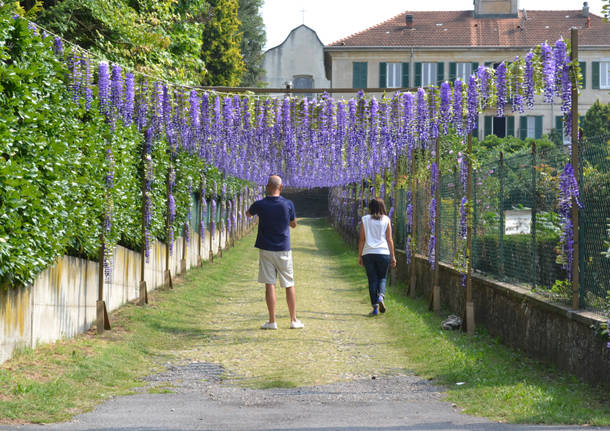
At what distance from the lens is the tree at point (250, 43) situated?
5371 centimetres

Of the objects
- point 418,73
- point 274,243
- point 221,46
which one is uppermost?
point 221,46

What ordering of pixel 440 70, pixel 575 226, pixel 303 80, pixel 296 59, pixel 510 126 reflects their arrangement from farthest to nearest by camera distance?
pixel 296 59
pixel 303 80
pixel 440 70
pixel 510 126
pixel 575 226

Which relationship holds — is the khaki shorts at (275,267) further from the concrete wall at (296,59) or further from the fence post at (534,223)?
the concrete wall at (296,59)

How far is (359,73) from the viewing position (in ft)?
154

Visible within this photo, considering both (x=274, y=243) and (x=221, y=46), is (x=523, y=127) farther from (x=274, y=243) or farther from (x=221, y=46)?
(x=274, y=243)

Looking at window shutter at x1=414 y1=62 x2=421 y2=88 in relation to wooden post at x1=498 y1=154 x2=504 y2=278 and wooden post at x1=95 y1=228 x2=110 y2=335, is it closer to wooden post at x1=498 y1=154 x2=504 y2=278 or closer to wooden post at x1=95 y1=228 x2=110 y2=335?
wooden post at x1=498 y1=154 x2=504 y2=278

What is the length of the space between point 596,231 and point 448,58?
134 ft

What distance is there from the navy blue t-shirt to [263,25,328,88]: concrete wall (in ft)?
166

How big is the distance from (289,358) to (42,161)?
10.4 feet

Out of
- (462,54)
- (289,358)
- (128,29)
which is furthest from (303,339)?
(462,54)

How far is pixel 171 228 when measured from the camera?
51.2ft

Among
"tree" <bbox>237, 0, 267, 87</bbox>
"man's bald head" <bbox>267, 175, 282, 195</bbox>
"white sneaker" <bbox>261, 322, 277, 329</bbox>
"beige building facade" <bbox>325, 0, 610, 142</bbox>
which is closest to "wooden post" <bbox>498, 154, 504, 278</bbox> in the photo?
"man's bald head" <bbox>267, 175, 282, 195</bbox>

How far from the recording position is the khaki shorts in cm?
1042

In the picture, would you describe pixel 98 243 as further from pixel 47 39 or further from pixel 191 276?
pixel 191 276
